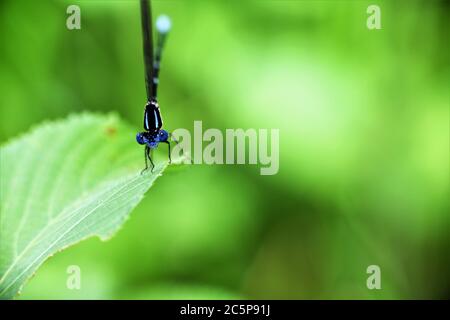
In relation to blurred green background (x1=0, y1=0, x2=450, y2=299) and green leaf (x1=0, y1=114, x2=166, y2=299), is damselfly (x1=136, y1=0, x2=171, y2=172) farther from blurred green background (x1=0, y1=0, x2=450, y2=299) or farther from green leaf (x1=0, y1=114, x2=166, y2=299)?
blurred green background (x1=0, y1=0, x2=450, y2=299)

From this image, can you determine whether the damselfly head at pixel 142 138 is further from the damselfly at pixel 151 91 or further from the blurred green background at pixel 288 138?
the blurred green background at pixel 288 138

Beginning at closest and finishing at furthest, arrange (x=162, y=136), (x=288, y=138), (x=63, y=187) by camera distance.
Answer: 1. (x=63, y=187)
2. (x=162, y=136)
3. (x=288, y=138)

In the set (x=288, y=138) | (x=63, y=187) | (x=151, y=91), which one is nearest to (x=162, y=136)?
(x=151, y=91)

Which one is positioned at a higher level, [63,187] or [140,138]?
[140,138]

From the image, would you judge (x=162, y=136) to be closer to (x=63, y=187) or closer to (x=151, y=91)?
(x=151, y=91)

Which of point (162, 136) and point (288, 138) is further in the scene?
point (288, 138)

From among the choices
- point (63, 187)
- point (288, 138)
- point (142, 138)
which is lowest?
point (63, 187)

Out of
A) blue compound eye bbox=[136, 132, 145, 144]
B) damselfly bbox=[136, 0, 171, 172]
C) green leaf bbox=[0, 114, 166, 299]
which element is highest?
damselfly bbox=[136, 0, 171, 172]

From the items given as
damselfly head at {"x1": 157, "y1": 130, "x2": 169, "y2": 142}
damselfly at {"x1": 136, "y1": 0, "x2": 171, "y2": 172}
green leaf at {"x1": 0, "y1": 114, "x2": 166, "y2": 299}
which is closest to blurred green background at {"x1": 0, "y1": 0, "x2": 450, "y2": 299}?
damselfly at {"x1": 136, "y1": 0, "x2": 171, "y2": 172}
